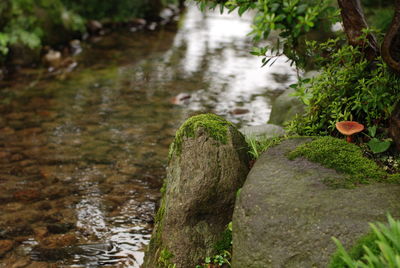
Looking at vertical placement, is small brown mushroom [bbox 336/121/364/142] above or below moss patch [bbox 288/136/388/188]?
above

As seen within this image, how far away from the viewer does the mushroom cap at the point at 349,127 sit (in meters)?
3.91

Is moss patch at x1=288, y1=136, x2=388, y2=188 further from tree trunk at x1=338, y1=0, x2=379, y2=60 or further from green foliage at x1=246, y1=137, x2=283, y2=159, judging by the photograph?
tree trunk at x1=338, y1=0, x2=379, y2=60

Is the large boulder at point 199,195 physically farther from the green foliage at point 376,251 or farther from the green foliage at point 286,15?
the green foliage at point 376,251

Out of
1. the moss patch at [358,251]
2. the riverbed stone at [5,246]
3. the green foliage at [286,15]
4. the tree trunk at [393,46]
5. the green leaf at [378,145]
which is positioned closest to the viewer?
the moss patch at [358,251]

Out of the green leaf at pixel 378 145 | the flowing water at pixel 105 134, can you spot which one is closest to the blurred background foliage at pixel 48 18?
the flowing water at pixel 105 134

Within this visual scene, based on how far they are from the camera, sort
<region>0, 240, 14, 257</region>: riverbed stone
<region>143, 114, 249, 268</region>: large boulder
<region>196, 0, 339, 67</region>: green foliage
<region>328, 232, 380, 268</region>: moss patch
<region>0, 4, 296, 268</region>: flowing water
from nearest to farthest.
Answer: <region>328, 232, 380, 268</region>: moss patch, <region>196, 0, 339, 67</region>: green foliage, <region>143, 114, 249, 268</region>: large boulder, <region>0, 240, 14, 257</region>: riverbed stone, <region>0, 4, 296, 268</region>: flowing water

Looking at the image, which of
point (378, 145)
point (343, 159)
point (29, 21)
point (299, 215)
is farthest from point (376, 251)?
point (29, 21)

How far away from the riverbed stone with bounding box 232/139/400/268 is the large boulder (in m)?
0.45

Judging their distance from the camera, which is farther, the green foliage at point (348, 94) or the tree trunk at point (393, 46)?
the green foliage at point (348, 94)

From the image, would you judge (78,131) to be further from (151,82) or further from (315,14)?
(315,14)

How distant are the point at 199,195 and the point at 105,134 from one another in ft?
13.7

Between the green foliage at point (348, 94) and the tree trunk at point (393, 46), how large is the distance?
0.81 ft

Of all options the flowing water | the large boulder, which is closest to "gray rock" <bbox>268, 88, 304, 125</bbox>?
the flowing water

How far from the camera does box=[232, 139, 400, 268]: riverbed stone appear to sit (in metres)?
3.21
